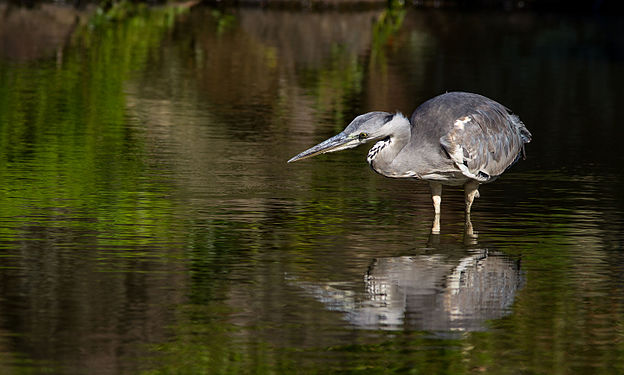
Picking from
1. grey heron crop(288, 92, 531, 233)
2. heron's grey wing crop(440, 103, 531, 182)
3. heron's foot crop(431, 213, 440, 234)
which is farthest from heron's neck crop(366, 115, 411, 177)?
heron's foot crop(431, 213, 440, 234)

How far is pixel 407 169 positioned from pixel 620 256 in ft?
6.11

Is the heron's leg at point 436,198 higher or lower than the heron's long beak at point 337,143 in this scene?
lower

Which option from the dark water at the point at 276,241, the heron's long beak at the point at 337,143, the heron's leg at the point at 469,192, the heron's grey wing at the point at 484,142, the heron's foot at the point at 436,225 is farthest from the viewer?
the heron's leg at the point at 469,192

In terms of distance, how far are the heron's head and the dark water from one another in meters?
0.84

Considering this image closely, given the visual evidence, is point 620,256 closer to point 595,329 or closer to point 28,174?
point 595,329

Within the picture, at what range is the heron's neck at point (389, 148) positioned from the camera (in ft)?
37.7

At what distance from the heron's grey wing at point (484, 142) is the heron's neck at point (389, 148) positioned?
43 centimetres

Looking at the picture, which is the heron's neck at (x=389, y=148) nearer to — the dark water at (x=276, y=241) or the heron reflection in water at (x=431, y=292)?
the dark water at (x=276, y=241)

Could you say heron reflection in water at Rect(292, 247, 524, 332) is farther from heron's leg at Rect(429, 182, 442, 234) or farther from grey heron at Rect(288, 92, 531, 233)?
heron's leg at Rect(429, 182, 442, 234)

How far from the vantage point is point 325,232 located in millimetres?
11961

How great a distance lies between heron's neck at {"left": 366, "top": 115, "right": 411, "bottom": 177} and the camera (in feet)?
37.7

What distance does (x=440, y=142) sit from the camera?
463 inches

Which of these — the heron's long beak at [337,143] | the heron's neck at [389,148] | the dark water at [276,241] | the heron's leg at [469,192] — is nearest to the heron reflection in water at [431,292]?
the dark water at [276,241]

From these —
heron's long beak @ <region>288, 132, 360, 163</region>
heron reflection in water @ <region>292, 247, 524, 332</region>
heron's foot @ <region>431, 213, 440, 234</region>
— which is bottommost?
heron's foot @ <region>431, 213, 440, 234</region>
